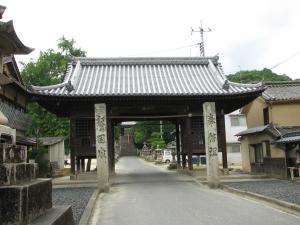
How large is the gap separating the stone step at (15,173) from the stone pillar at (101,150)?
9.78 m

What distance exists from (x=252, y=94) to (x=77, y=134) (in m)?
9.44

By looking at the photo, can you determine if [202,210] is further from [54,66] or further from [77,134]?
[54,66]

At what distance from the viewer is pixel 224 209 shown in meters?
12.0

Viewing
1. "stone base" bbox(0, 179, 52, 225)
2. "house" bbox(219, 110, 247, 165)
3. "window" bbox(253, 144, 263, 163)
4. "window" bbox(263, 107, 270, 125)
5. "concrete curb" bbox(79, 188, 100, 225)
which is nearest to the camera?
"stone base" bbox(0, 179, 52, 225)

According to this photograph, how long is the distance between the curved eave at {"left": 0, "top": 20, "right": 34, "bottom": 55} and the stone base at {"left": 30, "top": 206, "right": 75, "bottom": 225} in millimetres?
3015

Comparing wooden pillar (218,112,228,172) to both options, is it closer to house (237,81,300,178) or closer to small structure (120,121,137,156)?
house (237,81,300,178)

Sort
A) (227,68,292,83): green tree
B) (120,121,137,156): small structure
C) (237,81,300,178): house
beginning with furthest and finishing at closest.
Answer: (120,121,137,156): small structure < (227,68,292,83): green tree < (237,81,300,178): house

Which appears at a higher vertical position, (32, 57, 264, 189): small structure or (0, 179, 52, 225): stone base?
(32, 57, 264, 189): small structure

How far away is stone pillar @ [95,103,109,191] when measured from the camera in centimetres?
1792

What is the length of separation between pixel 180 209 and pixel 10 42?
23.7 feet

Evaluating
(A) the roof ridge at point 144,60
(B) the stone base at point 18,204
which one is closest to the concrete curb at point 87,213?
(B) the stone base at point 18,204

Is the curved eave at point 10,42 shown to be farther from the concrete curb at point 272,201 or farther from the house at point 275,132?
the house at point 275,132

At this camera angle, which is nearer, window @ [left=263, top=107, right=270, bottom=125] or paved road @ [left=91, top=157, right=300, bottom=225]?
paved road @ [left=91, top=157, right=300, bottom=225]

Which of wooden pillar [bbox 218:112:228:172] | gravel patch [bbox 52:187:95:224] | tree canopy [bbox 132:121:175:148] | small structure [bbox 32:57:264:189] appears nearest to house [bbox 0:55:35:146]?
small structure [bbox 32:57:264:189]
